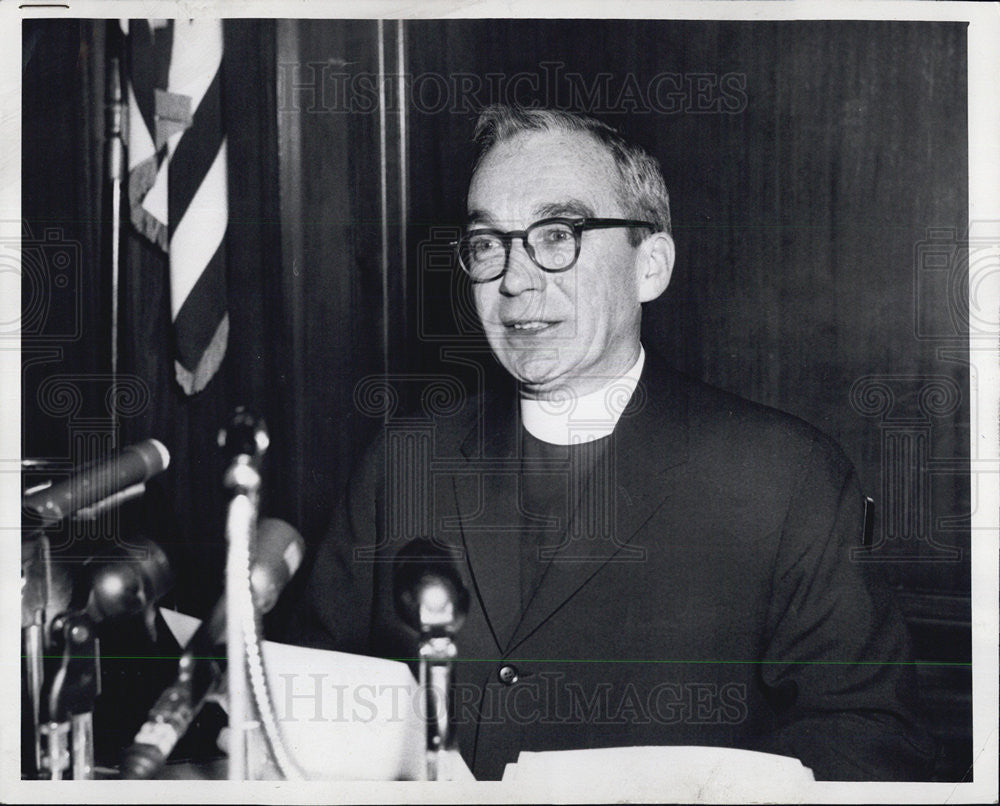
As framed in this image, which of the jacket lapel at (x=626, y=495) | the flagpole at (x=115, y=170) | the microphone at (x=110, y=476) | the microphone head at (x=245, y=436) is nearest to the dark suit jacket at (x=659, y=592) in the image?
the jacket lapel at (x=626, y=495)

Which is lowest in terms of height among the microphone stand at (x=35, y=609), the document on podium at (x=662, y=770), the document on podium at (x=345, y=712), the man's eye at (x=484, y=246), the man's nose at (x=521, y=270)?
the document on podium at (x=662, y=770)

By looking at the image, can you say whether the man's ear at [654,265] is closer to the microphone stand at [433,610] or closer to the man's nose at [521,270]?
the man's nose at [521,270]

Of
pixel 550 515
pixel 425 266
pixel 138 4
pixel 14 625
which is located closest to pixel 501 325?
pixel 425 266

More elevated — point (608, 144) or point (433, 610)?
point (608, 144)

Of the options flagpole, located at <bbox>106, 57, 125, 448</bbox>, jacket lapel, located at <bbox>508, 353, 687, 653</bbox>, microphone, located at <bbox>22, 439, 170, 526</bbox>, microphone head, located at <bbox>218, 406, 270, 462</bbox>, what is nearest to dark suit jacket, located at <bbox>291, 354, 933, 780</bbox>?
jacket lapel, located at <bbox>508, 353, 687, 653</bbox>

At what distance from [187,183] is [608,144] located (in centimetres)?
54

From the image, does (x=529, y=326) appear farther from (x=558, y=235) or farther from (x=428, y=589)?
(x=428, y=589)

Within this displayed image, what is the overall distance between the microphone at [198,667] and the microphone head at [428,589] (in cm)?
14

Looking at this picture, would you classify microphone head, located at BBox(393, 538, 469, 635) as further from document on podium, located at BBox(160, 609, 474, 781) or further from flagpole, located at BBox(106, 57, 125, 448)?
flagpole, located at BBox(106, 57, 125, 448)

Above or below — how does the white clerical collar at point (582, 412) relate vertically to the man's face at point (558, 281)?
below

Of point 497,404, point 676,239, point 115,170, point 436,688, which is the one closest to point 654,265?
point 676,239

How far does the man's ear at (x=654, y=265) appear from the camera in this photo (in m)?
1.29

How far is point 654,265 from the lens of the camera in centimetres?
129

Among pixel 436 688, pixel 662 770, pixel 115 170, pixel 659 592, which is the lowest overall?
pixel 662 770
